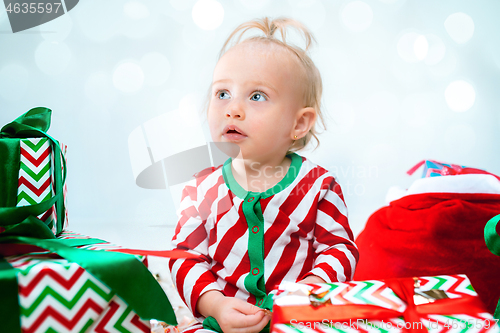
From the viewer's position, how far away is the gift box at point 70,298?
0.43 metres

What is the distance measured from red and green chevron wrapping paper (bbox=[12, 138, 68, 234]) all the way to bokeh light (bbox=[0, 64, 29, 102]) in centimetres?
88

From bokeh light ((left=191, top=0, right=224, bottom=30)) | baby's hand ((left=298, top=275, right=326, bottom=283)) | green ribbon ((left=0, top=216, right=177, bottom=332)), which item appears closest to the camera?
green ribbon ((left=0, top=216, right=177, bottom=332))

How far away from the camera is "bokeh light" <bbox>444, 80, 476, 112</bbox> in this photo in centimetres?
148

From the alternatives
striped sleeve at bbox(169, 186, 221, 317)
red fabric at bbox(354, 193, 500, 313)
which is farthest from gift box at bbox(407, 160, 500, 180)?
striped sleeve at bbox(169, 186, 221, 317)

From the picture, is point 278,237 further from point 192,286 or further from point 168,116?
point 168,116

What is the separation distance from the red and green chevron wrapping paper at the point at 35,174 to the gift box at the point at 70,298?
0.57 feet

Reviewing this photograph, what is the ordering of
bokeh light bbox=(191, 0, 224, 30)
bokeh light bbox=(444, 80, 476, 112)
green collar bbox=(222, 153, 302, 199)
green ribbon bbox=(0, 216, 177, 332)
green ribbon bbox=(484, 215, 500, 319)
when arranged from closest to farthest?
green ribbon bbox=(0, 216, 177, 332) → green ribbon bbox=(484, 215, 500, 319) → green collar bbox=(222, 153, 302, 199) → bokeh light bbox=(191, 0, 224, 30) → bokeh light bbox=(444, 80, 476, 112)

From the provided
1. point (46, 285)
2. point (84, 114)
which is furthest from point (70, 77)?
point (46, 285)

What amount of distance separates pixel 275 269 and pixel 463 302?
0.33 meters

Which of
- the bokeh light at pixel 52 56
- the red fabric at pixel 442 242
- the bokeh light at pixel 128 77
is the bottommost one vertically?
the red fabric at pixel 442 242

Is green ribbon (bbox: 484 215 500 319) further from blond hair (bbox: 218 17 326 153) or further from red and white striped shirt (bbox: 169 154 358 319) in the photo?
blond hair (bbox: 218 17 326 153)

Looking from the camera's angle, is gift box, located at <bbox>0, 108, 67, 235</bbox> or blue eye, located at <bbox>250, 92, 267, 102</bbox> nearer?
gift box, located at <bbox>0, 108, 67, 235</bbox>

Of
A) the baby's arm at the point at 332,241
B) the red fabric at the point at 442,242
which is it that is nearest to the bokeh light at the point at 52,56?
the baby's arm at the point at 332,241

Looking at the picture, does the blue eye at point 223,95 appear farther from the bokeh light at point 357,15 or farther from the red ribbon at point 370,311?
the bokeh light at point 357,15
